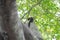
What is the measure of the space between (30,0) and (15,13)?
2717 millimetres

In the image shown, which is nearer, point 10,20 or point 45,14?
point 10,20

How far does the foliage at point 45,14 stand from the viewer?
3.82 meters

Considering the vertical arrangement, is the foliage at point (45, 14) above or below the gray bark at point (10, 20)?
below

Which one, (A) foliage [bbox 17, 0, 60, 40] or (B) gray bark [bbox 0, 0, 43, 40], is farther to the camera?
(A) foliage [bbox 17, 0, 60, 40]

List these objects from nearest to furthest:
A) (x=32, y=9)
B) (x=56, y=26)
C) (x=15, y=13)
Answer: (x=15, y=13)
(x=56, y=26)
(x=32, y=9)

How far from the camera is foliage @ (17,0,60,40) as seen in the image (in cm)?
382

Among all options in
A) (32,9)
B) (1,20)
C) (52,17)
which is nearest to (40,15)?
(32,9)

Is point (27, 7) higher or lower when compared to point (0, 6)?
lower

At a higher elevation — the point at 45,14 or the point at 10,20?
the point at 10,20

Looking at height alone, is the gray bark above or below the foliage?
above

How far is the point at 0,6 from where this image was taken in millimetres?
1783

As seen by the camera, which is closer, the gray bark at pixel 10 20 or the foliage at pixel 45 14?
the gray bark at pixel 10 20

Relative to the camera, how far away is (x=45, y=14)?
13.2 ft

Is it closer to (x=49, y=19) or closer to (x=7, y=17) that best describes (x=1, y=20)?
(x=7, y=17)
